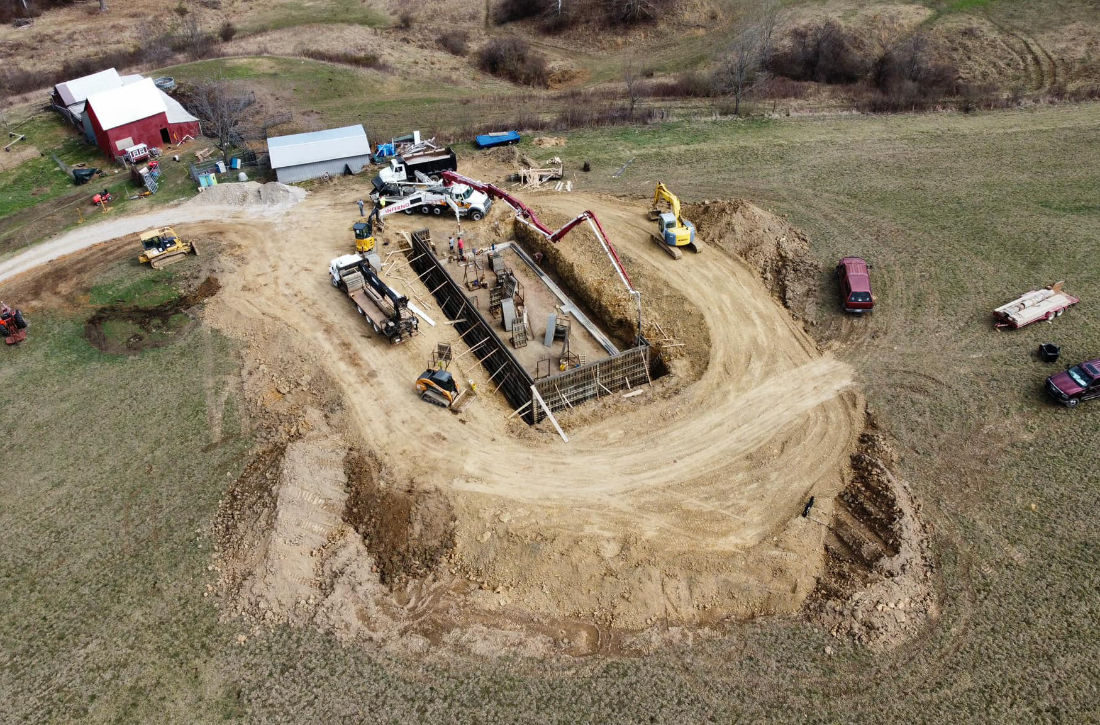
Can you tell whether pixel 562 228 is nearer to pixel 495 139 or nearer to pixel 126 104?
pixel 495 139

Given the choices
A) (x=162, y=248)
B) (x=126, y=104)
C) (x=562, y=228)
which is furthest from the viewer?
(x=126, y=104)

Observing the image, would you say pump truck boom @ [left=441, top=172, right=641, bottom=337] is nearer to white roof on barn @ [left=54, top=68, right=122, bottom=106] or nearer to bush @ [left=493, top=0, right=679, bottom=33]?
white roof on barn @ [left=54, top=68, right=122, bottom=106]

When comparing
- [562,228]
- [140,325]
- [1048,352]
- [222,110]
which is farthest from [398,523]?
[222,110]

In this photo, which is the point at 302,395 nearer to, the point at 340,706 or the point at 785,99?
the point at 340,706

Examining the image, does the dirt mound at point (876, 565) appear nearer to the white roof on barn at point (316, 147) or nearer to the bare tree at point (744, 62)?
the white roof on barn at point (316, 147)

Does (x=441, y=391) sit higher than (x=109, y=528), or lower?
higher

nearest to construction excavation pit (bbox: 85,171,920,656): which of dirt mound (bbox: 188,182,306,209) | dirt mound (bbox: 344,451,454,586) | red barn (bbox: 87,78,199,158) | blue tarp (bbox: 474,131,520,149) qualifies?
dirt mound (bbox: 344,451,454,586)
